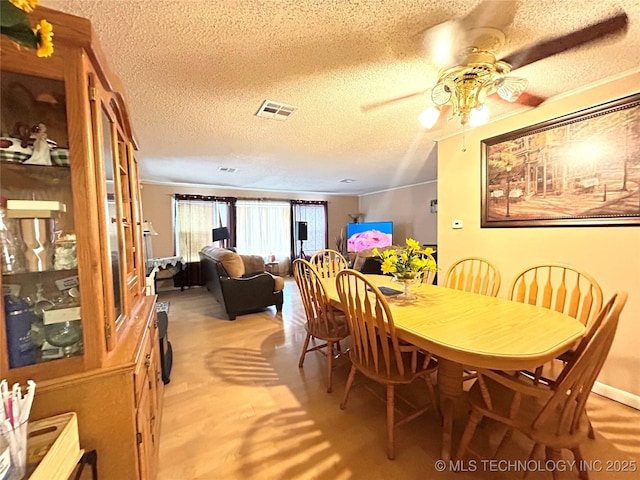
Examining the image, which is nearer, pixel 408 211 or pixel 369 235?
pixel 408 211

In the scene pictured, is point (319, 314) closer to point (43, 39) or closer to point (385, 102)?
point (385, 102)

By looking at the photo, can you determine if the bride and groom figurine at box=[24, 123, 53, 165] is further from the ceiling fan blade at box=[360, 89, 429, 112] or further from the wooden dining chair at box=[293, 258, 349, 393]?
the ceiling fan blade at box=[360, 89, 429, 112]

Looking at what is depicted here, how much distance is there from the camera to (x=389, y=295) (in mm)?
1991

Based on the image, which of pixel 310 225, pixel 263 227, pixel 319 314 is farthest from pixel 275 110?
pixel 310 225

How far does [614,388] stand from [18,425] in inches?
127

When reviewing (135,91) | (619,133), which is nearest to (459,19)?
(619,133)

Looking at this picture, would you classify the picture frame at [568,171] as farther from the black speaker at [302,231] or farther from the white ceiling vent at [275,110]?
the black speaker at [302,231]

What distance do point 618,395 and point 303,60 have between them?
311 centimetres

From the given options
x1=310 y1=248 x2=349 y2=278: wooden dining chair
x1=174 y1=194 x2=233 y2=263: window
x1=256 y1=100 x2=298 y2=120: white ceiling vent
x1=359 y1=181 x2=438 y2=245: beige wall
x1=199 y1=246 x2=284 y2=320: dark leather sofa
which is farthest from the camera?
x1=359 y1=181 x2=438 y2=245: beige wall

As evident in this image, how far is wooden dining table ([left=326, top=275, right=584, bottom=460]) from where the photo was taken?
112 cm

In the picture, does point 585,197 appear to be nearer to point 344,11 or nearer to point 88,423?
point 344,11

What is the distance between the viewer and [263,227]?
684 centimetres

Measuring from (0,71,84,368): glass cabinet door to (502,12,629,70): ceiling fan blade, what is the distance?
2.16 m

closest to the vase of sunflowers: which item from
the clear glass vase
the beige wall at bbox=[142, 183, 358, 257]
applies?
the clear glass vase
